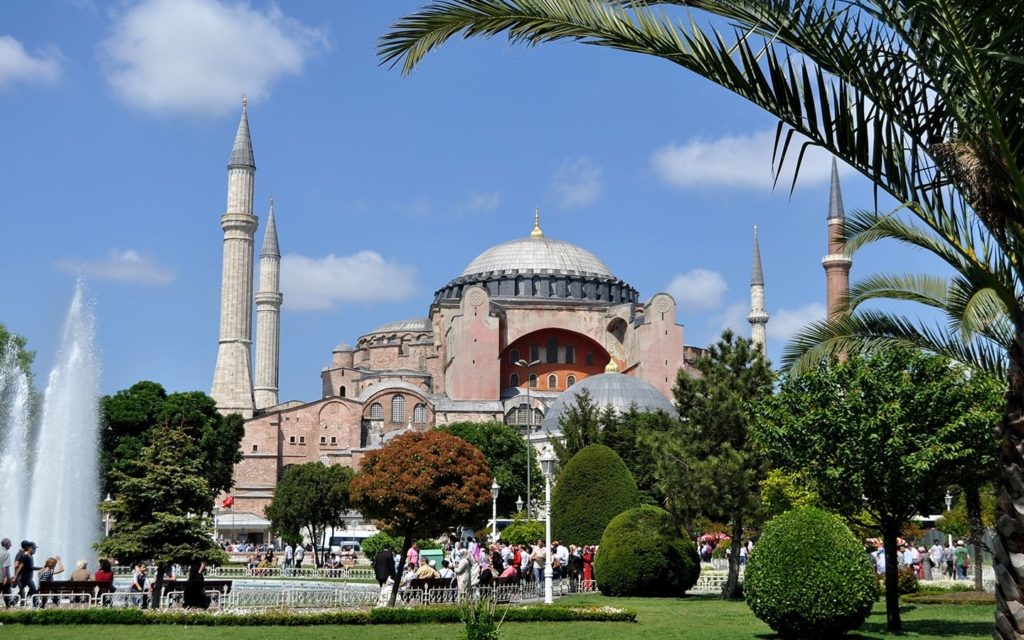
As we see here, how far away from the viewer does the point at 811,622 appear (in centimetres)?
1155

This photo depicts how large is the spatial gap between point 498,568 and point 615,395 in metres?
35.0

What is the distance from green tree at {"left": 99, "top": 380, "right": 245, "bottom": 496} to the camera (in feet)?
127

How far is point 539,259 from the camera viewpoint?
2805 inches

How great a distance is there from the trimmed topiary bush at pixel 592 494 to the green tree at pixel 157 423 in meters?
17.7

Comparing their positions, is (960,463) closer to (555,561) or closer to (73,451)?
(555,561)

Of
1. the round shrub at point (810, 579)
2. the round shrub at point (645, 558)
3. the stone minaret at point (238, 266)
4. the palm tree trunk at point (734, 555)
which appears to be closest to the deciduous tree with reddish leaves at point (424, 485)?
the round shrub at point (645, 558)

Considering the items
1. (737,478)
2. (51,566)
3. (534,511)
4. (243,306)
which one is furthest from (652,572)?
(243,306)

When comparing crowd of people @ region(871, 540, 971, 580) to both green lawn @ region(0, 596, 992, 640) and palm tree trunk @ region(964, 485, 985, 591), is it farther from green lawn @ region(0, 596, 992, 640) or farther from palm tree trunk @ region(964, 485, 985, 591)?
green lawn @ region(0, 596, 992, 640)

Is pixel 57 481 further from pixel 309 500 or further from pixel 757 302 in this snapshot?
pixel 757 302

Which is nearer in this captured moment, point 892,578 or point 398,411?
point 892,578

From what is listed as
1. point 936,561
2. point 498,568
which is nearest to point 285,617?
point 498,568

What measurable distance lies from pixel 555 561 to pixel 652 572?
10.4 feet

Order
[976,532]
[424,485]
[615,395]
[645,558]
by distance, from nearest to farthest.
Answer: [424,485]
[645,558]
[976,532]
[615,395]

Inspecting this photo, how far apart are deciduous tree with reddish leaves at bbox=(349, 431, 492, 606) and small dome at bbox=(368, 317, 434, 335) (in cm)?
5818
